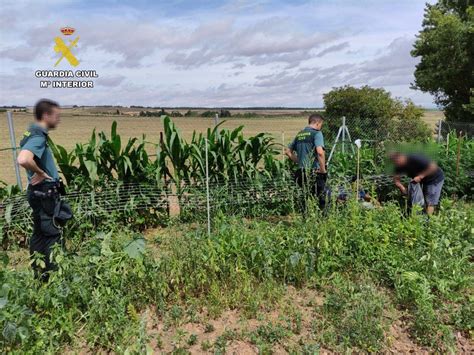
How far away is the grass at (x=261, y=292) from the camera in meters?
2.68

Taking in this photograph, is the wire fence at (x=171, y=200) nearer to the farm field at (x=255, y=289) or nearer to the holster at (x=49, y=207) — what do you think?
the farm field at (x=255, y=289)

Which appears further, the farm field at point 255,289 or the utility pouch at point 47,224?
the utility pouch at point 47,224

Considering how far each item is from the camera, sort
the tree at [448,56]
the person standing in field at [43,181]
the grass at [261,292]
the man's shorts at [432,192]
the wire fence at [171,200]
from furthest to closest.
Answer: the tree at [448,56] < the man's shorts at [432,192] < the wire fence at [171,200] < the person standing in field at [43,181] < the grass at [261,292]

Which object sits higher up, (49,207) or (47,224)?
(49,207)

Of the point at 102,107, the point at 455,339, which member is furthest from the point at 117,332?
the point at 102,107

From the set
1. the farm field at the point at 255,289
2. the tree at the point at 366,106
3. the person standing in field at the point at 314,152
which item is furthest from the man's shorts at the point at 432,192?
the tree at the point at 366,106

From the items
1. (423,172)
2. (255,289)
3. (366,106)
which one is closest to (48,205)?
(255,289)

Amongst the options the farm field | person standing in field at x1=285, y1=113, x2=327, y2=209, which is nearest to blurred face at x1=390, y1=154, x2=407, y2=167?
the farm field

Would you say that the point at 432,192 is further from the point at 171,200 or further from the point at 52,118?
the point at 52,118

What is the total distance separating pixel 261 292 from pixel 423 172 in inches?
119

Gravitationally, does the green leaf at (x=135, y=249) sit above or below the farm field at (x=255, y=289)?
above

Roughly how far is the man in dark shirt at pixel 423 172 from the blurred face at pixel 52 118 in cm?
405

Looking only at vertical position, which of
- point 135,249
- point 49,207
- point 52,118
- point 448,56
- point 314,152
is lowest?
point 135,249

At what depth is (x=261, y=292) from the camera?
10.3 feet
